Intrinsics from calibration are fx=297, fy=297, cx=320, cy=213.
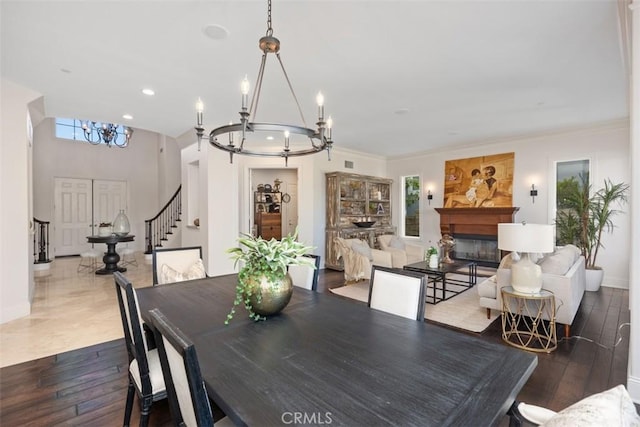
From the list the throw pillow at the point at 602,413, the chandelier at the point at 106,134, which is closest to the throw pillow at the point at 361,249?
the throw pillow at the point at 602,413

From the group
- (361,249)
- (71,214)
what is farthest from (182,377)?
(71,214)

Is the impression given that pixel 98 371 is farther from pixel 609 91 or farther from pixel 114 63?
pixel 609 91

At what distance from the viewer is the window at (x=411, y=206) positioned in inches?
316

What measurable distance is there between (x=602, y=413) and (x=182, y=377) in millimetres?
1172

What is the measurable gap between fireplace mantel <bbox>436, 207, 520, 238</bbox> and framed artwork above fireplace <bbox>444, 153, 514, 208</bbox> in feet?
0.62

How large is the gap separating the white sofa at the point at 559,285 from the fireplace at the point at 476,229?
8.50ft

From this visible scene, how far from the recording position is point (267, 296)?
176cm

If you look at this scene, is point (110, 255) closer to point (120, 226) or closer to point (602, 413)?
point (120, 226)

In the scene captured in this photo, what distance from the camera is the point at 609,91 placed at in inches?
153

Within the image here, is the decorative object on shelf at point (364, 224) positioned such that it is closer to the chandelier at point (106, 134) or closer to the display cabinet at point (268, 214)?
the display cabinet at point (268, 214)

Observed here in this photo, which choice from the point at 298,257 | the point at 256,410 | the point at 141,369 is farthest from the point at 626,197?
the point at 141,369

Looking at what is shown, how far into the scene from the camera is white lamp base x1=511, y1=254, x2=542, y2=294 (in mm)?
2912

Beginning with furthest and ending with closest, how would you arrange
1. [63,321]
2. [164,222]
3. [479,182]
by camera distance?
[164,222] → [479,182] → [63,321]

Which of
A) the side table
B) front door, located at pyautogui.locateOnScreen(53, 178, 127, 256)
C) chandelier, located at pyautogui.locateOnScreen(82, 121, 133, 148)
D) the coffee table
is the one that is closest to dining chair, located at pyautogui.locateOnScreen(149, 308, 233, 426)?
the side table
